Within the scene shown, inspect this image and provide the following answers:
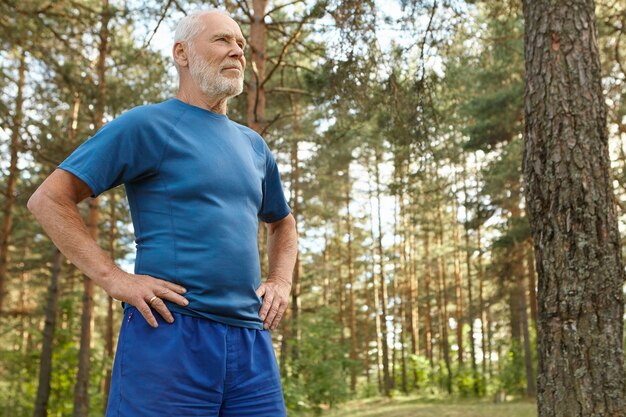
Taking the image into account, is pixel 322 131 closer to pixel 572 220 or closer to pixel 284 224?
pixel 572 220

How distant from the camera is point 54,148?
12.6m

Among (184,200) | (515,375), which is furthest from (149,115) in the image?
(515,375)

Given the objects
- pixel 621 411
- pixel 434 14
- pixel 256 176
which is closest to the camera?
pixel 256 176

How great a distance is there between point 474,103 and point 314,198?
11.2 m

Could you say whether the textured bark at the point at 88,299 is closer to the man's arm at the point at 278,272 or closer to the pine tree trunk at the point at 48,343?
the pine tree trunk at the point at 48,343

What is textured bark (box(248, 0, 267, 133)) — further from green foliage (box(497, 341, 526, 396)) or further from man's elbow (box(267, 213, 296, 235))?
green foliage (box(497, 341, 526, 396))

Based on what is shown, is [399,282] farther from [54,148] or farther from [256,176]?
[256,176]

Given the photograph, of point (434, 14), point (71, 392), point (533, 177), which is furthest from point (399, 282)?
point (533, 177)

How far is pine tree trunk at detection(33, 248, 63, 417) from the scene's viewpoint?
15.1 metres

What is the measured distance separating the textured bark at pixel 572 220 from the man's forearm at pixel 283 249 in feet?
8.81

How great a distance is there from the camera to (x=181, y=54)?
220 centimetres

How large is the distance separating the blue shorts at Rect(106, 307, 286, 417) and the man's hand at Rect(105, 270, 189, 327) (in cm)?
4

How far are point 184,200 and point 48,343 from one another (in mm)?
14814

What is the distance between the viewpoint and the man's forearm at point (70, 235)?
6.22 feet
